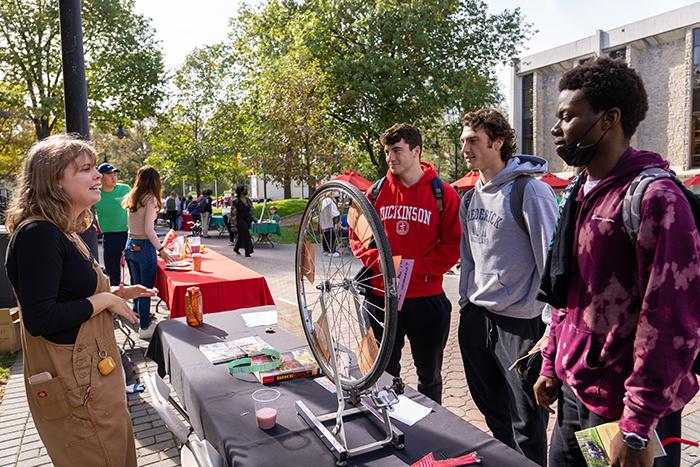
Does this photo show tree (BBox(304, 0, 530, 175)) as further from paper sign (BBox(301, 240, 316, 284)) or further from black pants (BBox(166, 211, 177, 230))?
paper sign (BBox(301, 240, 316, 284))

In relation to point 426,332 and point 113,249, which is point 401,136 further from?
point 113,249

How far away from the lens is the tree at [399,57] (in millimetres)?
17203

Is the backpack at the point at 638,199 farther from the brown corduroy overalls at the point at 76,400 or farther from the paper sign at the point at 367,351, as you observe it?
the brown corduroy overalls at the point at 76,400

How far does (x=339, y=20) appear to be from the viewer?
17.9 meters

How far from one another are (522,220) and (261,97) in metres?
14.7

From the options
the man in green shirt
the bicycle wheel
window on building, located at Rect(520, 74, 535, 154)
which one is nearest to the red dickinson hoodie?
the bicycle wheel

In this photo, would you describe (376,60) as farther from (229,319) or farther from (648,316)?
(648,316)

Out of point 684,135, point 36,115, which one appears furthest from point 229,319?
point 684,135

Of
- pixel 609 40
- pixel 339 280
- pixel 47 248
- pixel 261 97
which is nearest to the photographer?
pixel 47 248

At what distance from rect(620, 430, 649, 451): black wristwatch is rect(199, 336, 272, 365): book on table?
5.86 feet

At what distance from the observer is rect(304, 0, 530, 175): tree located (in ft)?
56.4

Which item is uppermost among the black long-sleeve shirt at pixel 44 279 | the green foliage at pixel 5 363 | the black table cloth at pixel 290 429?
the black long-sleeve shirt at pixel 44 279

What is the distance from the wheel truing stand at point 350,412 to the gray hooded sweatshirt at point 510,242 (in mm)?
943

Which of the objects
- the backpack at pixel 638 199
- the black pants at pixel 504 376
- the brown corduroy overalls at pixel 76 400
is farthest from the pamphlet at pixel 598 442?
the brown corduroy overalls at pixel 76 400
